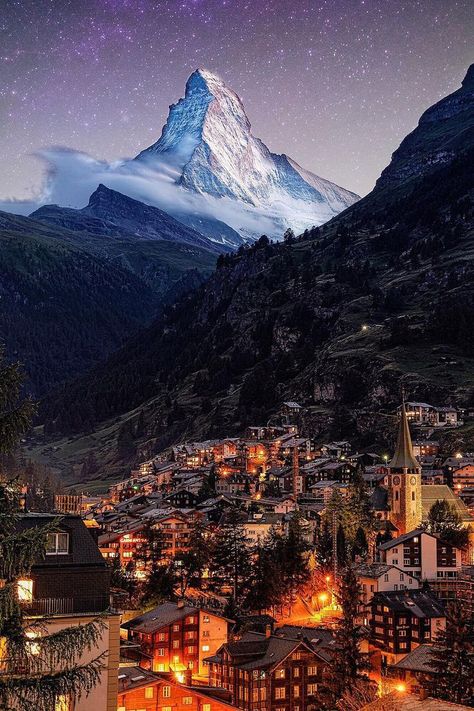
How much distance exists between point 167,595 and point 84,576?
7532 cm

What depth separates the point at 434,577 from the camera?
355 feet

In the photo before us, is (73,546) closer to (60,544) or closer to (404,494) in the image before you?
(60,544)

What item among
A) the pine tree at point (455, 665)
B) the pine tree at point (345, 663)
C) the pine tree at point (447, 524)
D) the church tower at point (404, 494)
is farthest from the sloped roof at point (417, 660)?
the church tower at point (404, 494)

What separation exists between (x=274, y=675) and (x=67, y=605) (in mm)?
50294

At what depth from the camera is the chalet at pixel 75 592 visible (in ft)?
78.0

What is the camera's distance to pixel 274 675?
71.1 metres

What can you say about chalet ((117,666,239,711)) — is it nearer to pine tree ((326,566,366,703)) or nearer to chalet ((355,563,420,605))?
pine tree ((326,566,366,703))

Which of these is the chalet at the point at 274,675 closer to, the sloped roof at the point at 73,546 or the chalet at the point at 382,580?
the chalet at the point at 382,580

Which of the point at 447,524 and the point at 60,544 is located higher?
the point at 60,544

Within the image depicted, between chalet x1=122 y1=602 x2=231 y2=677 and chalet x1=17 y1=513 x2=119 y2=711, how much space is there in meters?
53.4

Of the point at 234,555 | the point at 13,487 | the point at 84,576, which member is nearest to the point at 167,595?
the point at 234,555

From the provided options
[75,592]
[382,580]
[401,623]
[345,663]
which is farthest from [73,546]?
[382,580]

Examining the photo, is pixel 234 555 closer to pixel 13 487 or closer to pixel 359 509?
pixel 359 509

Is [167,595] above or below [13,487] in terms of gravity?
below
